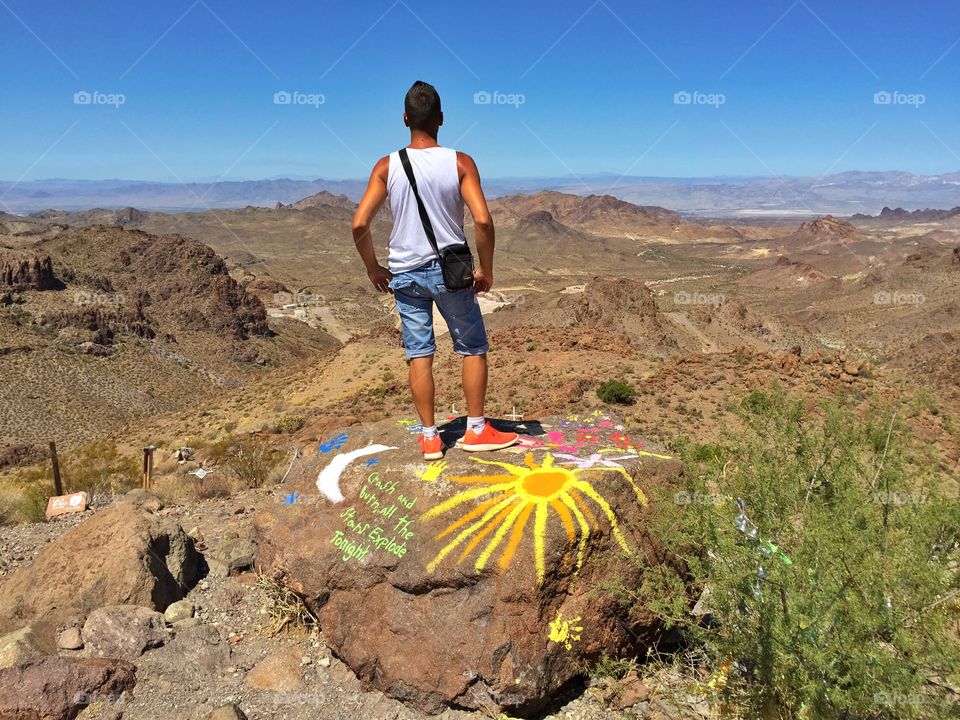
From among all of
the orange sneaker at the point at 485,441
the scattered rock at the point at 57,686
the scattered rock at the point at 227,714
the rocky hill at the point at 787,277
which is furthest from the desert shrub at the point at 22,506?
the rocky hill at the point at 787,277

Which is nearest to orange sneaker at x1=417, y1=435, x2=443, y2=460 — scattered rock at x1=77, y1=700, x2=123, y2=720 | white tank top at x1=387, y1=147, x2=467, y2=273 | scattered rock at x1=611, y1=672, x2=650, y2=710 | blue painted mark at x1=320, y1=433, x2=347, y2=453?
blue painted mark at x1=320, y1=433, x2=347, y2=453

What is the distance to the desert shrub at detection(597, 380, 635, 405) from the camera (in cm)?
1552

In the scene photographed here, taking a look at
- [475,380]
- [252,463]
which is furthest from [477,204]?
[252,463]

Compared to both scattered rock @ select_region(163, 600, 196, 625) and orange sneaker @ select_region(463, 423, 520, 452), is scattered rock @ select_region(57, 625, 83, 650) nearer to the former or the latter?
scattered rock @ select_region(163, 600, 196, 625)

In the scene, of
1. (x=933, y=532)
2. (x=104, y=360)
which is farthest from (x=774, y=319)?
(x=933, y=532)

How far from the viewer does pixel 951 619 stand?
12.6 ft

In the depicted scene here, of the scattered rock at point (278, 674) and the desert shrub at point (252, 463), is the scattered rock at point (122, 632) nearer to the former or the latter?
the scattered rock at point (278, 674)

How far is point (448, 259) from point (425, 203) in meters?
0.43

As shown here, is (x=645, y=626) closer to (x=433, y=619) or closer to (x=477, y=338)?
(x=433, y=619)

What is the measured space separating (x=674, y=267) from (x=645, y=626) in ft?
422

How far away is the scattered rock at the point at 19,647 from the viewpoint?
4.60 m

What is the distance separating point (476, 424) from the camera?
5422 mm

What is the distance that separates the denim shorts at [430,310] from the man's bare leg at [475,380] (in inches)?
2.7

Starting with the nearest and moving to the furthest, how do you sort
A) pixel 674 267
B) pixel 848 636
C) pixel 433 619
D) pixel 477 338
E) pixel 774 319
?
pixel 848 636 < pixel 433 619 < pixel 477 338 < pixel 774 319 < pixel 674 267
